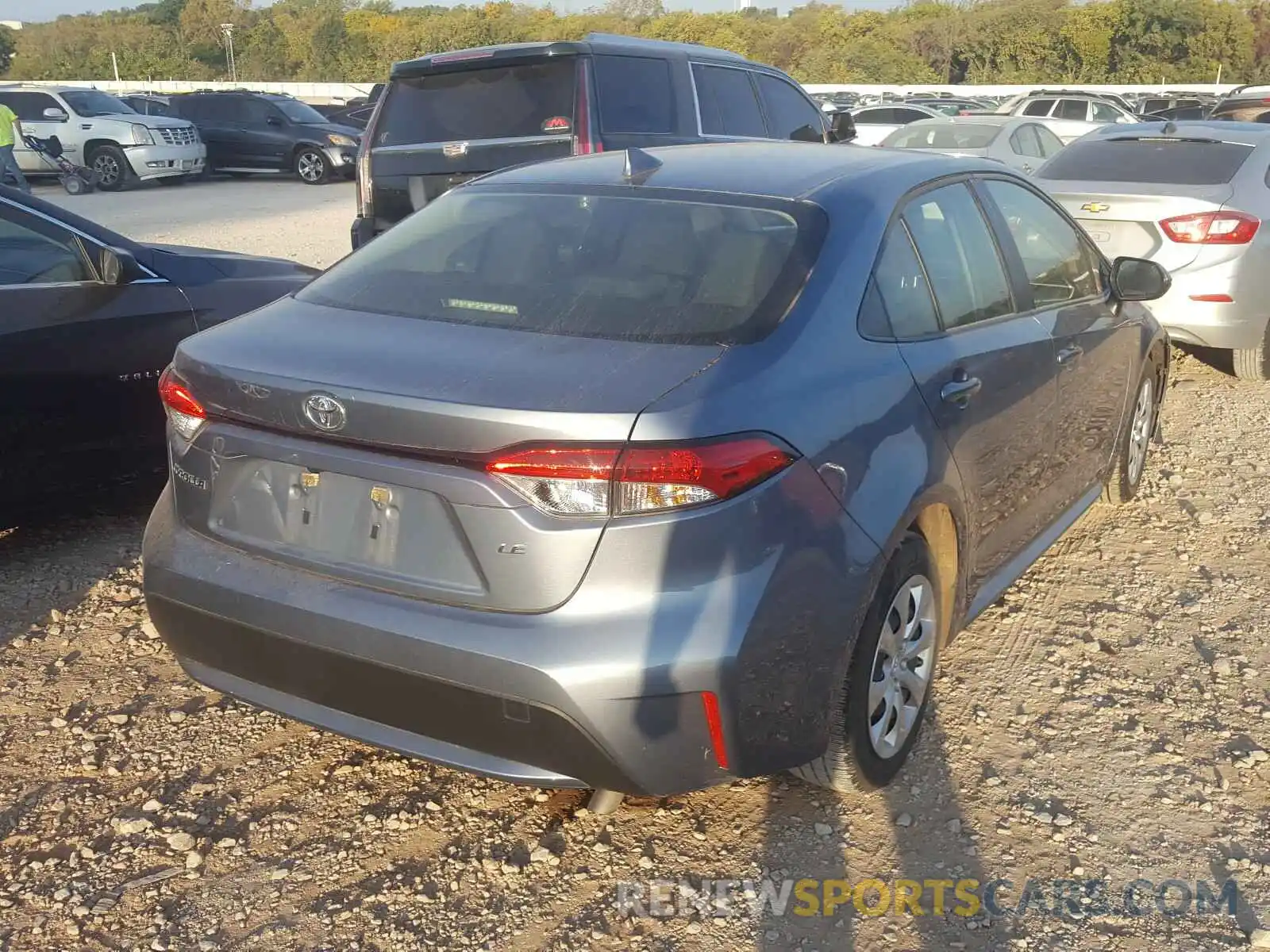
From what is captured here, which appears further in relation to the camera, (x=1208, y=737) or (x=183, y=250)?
(x=183, y=250)

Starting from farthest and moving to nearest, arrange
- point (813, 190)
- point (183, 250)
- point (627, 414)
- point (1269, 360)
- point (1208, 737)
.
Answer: point (1269, 360)
point (183, 250)
point (1208, 737)
point (813, 190)
point (627, 414)

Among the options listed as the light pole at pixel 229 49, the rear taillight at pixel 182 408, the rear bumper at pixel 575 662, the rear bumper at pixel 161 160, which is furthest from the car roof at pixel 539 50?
the light pole at pixel 229 49

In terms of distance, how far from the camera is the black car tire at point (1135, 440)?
193 inches

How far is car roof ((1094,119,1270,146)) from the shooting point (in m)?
7.44

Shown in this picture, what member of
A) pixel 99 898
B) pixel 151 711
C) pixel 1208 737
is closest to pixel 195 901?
pixel 99 898

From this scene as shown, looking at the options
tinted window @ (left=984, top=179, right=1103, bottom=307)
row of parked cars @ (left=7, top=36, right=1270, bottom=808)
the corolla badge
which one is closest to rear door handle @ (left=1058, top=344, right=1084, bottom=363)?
row of parked cars @ (left=7, top=36, right=1270, bottom=808)

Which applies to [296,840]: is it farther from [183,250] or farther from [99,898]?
[183,250]

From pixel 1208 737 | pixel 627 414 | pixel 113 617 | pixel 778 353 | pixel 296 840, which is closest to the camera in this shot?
pixel 627 414

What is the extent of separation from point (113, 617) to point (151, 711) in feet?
2.57

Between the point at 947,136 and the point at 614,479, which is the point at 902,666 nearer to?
the point at 614,479

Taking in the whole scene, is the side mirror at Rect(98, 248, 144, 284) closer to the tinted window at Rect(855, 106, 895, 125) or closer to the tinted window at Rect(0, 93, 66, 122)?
the tinted window at Rect(0, 93, 66, 122)

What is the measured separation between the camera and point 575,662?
239cm

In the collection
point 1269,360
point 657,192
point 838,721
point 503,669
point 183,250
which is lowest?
point 1269,360

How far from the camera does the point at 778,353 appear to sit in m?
2.67
